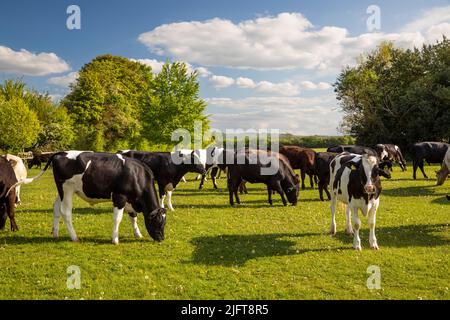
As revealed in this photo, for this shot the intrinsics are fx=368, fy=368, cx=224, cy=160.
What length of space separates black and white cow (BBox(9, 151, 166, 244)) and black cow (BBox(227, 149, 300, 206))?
6753 mm

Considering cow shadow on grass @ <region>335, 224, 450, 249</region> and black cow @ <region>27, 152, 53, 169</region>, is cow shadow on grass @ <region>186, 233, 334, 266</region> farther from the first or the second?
black cow @ <region>27, 152, 53, 169</region>

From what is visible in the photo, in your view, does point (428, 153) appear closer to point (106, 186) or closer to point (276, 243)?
point (276, 243)

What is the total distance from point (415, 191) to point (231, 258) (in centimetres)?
1521

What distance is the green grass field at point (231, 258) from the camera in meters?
7.20

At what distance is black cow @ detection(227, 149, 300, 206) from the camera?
55.4ft

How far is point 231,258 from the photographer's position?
30.3ft

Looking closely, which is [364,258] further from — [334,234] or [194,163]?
[194,163]

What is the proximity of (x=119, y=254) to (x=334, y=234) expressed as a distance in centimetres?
645

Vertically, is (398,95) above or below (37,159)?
above

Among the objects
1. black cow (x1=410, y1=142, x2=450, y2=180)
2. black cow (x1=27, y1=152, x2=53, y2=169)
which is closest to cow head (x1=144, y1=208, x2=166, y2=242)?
black cow (x1=410, y1=142, x2=450, y2=180)

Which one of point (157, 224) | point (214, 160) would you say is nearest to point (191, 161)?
point (214, 160)

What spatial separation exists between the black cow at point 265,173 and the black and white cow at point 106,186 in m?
6.75

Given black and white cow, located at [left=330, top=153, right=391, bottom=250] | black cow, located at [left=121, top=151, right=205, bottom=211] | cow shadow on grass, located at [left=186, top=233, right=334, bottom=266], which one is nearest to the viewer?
cow shadow on grass, located at [left=186, top=233, right=334, bottom=266]
